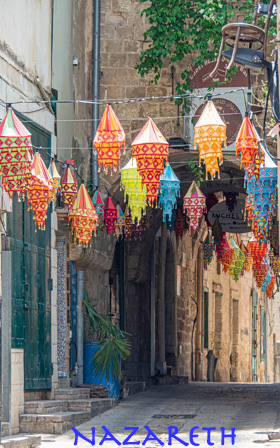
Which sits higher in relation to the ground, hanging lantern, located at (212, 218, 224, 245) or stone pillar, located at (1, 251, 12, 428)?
hanging lantern, located at (212, 218, 224, 245)

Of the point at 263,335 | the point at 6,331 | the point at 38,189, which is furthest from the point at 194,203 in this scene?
the point at 263,335

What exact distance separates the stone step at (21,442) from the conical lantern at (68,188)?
3706 mm

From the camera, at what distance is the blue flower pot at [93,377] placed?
14.8m

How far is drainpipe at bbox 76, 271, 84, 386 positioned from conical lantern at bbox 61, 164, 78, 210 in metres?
1.91

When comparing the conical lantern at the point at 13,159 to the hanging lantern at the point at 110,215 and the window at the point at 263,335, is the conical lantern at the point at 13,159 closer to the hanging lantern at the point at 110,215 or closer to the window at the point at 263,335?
the hanging lantern at the point at 110,215

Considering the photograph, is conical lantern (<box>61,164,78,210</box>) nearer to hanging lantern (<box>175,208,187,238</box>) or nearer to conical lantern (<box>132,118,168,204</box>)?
conical lantern (<box>132,118,168,204</box>)

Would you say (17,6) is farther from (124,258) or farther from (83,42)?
(124,258)

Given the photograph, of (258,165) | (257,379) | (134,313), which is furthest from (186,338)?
(258,165)

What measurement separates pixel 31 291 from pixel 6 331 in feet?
5.22

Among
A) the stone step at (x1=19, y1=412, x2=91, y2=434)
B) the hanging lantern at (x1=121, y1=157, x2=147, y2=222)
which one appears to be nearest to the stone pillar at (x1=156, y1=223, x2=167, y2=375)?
the hanging lantern at (x1=121, y1=157, x2=147, y2=222)

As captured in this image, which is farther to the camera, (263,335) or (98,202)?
(263,335)

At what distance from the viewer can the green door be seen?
1243 cm

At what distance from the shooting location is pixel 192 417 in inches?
524

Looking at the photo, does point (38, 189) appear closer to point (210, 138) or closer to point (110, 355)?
point (210, 138)
